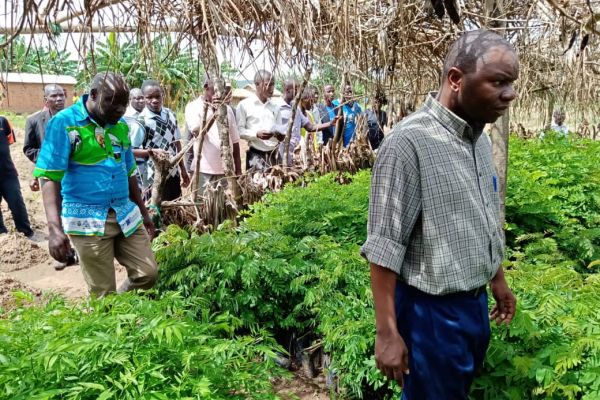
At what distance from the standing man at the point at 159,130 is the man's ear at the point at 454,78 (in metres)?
4.08

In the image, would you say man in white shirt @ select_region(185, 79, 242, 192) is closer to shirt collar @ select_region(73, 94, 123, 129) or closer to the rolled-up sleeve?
shirt collar @ select_region(73, 94, 123, 129)

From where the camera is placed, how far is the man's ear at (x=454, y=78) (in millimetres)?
1775

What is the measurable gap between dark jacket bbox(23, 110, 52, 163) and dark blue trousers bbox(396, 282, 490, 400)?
17.2 feet

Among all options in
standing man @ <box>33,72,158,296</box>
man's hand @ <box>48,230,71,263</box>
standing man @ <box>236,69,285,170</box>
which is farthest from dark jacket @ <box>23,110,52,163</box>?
man's hand @ <box>48,230,71,263</box>

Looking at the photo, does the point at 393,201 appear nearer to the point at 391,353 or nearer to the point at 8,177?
the point at 391,353

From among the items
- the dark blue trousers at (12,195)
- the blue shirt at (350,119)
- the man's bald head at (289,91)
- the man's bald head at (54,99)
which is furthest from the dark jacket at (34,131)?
the blue shirt at (350,119)

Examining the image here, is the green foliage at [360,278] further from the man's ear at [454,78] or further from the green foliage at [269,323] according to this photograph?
Result: the man's ear at [454,78]

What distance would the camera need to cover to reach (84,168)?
3359mm

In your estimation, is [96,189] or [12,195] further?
[12,195]

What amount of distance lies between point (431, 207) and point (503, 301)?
694 mm

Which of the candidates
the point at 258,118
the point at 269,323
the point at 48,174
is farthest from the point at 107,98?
the point at 258,118

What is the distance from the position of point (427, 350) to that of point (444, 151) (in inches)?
27.2

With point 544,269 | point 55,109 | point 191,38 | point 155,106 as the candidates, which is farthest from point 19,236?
point 544,269

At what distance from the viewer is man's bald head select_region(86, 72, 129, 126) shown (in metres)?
3.25
